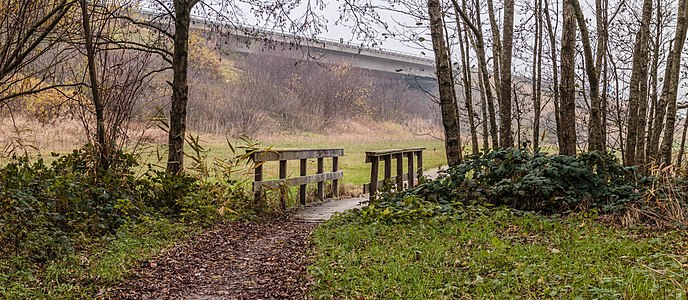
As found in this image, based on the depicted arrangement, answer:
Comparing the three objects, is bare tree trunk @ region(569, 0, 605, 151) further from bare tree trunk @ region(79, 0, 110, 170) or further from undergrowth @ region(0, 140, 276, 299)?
bare tree trunk @ region(79, 0, 110, 170)

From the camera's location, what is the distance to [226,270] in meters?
6.09

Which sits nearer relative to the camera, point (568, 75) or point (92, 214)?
point (92, 214)

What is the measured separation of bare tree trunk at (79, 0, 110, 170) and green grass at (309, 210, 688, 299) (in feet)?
10.4

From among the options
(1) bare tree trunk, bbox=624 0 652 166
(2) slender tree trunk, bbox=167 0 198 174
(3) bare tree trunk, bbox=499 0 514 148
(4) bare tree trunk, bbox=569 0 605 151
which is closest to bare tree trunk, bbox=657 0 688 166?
(1) bare tree trunk, bbox=624 0 652 166

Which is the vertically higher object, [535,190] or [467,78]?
[467,78]

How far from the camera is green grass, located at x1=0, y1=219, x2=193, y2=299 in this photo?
15.0 ft

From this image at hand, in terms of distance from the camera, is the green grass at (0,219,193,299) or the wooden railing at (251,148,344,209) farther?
the wooden railing at (251,148,344,209)

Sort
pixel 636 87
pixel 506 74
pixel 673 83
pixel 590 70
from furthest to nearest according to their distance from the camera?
pixel 506 74 < pixel 636 87 < pixel 590 70 < pixel 673 83

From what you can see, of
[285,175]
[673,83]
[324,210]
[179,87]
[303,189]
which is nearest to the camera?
[673,83]

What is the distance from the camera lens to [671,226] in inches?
260

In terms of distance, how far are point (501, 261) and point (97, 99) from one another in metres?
6.00

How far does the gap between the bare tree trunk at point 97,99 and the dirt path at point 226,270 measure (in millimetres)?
1744

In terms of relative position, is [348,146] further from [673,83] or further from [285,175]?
[673,83]

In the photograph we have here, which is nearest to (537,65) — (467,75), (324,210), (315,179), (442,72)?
(467,75)
